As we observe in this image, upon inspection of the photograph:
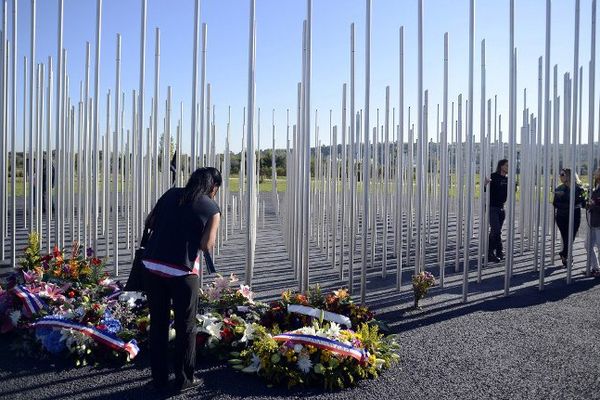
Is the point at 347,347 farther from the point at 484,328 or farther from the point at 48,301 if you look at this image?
the point at 48,301

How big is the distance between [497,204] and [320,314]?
21.9 feet

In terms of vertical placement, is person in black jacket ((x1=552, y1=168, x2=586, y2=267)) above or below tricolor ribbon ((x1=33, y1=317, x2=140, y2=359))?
above

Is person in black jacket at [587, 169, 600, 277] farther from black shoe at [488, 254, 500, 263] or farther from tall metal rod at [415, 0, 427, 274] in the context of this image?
tall metal rod at [415, 0, 427, 274]

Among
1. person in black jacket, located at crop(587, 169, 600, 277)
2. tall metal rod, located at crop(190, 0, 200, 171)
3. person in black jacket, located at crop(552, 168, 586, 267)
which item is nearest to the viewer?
tall metal rod, located at crop(190, 0, 200, 171)

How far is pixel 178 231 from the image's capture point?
460 cm

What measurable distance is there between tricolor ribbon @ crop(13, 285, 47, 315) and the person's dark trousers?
2197mm

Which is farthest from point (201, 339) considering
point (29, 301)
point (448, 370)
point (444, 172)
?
point (444, 172)

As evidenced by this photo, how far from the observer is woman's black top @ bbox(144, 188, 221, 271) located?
457 centimetres

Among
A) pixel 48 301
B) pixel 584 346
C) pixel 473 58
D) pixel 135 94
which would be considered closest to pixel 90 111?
pixel 135 94

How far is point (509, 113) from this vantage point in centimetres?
853

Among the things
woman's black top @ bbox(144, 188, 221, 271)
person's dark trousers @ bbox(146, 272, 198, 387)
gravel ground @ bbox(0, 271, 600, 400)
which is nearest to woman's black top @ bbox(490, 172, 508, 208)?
gravel ground @ bbox(0, 271, 600, 400)

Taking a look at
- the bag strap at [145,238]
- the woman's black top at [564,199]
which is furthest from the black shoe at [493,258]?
the bag strap at [145,238]

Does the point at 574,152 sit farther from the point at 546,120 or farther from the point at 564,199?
the point at 564,199

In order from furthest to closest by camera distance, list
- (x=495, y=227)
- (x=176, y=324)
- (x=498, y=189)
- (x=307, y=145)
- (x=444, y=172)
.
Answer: (x=495, y=227)
(x=498, y=189)
(x=444, y=172)
(x=307, y=145)
(x=176, y=324)
